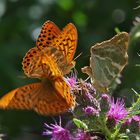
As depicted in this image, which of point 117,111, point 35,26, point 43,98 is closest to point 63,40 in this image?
point 43,98

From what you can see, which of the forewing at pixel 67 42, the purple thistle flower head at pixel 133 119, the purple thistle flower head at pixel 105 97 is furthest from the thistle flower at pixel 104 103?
the forewing at pixel 67 42

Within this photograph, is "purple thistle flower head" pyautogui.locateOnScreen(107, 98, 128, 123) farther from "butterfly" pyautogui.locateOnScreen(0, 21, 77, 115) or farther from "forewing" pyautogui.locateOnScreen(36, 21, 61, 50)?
"forewing" pyautogui.locateOnScreen(36, 21, 61, 50)

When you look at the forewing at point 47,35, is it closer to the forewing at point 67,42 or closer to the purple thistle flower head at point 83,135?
the forewing at point 67,42

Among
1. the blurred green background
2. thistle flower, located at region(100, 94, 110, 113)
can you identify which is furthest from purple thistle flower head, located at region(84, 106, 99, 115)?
the blurred green background

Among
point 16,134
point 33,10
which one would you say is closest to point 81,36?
point 33,10

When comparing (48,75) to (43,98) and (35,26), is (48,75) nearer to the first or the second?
(43,98)

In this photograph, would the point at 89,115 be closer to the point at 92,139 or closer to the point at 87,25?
the point at 92,139
